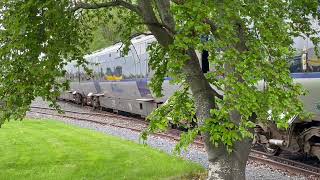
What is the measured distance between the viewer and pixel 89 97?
31734 millimetres

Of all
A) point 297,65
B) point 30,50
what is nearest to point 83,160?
point 297,65

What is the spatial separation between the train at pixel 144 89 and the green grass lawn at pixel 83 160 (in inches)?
69.0

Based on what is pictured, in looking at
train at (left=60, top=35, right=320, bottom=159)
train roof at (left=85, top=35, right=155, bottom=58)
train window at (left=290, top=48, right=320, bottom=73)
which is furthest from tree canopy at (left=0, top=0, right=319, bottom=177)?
train roof at (left=85, top=35, right=155, bottom=58)

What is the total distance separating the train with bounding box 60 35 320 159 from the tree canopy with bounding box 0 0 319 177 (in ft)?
2.73

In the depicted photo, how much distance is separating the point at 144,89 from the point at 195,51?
13356 mm

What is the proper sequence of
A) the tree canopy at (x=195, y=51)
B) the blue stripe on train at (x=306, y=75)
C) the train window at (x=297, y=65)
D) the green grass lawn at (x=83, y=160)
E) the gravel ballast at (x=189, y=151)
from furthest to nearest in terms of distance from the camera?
the gravel ballast at (x=189, y=151), the green grass lawn at (x=83, y=160), the train window at (x=297, y=65), the blue stripe on train at (x=306, y=75), the tree canopy at (x=195, y=51)

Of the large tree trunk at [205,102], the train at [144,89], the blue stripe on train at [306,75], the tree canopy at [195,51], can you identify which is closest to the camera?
the tree canopy at [195,51]

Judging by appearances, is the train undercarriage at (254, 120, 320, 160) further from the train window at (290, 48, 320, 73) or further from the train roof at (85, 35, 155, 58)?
the train roof at (85, 35, 155, 58)

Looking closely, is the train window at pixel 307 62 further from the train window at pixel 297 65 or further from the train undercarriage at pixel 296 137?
the train undercarriage at pixel 296 137

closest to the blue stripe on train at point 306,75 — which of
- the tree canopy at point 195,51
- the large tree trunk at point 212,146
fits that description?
the tree canopy at point 195,51

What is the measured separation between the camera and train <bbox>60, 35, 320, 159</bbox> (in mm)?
10203

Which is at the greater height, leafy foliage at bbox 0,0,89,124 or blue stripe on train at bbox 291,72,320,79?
leafy foliage at bbox 0,0,89,124

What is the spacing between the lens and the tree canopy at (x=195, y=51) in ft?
17.5

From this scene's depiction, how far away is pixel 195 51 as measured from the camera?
23.5 ft
